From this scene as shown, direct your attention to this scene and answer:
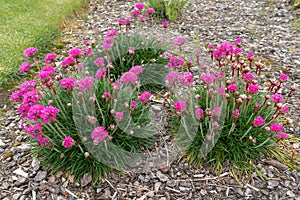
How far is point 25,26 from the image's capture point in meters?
5.36

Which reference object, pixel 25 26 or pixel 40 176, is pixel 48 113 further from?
pixel 25 26

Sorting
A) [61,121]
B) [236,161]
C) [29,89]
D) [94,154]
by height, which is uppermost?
[29,89]

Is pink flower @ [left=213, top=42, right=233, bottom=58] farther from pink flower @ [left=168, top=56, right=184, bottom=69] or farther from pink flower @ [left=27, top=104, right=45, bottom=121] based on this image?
pink flower @ [left=27, top=104, right=45, bottom=121]

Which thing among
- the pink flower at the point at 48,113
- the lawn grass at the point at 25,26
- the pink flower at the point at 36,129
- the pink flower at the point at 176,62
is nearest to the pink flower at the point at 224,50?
the pink flower at the point at 176,62

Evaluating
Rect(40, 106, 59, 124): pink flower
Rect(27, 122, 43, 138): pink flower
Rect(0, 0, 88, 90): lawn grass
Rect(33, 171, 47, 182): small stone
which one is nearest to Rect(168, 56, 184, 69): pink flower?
Rect(40, 106, 59, 124): pink flower

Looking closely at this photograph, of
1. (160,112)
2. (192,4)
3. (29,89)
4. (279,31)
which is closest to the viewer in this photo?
(29,89)

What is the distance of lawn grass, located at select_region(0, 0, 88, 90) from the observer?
14.4 feet

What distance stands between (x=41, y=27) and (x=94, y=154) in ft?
11.7

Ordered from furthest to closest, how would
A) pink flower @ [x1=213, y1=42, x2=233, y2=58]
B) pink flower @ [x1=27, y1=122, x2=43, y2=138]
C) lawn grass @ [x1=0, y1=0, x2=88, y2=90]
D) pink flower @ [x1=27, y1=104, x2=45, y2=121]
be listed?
1. lawn grass @ [x1=0, y1=0, x2=88, y2=90]
2. pink flower @ [x1=213, y1=42, x2=233, y2=58]
3. pink flower @ [x1=27, y1=122, x2=43, y2=138]
4. pink flower @ [x1=27, y1=104, x2=45, y2=121]

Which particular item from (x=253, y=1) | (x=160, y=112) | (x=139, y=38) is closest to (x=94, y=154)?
(x=160, y=112)

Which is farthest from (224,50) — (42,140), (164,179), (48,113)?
(42,140)

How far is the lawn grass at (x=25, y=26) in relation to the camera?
14.4 ft

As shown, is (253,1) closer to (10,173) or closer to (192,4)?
(192,4)

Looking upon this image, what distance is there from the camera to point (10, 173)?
283 cm
